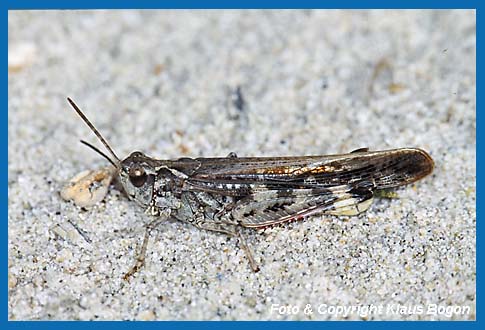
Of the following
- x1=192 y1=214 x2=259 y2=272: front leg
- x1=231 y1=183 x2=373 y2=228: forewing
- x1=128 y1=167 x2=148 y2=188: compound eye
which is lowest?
x1=192 y1=214 x2=259 y2=272: front leg

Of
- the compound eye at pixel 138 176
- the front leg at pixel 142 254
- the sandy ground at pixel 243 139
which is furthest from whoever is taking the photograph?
the compound eye at pixel 138 176

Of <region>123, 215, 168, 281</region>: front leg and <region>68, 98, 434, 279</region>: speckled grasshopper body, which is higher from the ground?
<region>68, 98, 434, 279</region>: speckled grasshopper body

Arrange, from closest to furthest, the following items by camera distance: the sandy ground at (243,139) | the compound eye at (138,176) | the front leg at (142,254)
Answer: the sandy ground at (243,139) → the front leg at (142,254) → the compound eye at (138,176)

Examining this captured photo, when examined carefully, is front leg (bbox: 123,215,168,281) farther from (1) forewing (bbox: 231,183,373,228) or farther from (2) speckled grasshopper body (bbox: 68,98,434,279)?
(1) forewing (bbox: 231,183,373,228)

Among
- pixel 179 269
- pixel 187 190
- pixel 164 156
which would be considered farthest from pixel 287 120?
pixel 179 269

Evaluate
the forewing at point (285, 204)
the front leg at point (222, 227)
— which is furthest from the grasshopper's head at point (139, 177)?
the forewing at point (285, 204)

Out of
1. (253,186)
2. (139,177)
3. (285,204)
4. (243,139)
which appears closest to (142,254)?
(139,177)

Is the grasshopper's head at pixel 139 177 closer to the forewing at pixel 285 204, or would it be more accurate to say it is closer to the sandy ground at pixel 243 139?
the sandy ground at pixel 243 139

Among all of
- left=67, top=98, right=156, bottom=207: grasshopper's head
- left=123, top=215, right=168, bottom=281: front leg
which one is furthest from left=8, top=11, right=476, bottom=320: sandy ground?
left=67, top=98, right=156, bottom=207: grasshopper's head

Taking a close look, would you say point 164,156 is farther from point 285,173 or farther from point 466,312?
point 466,312
